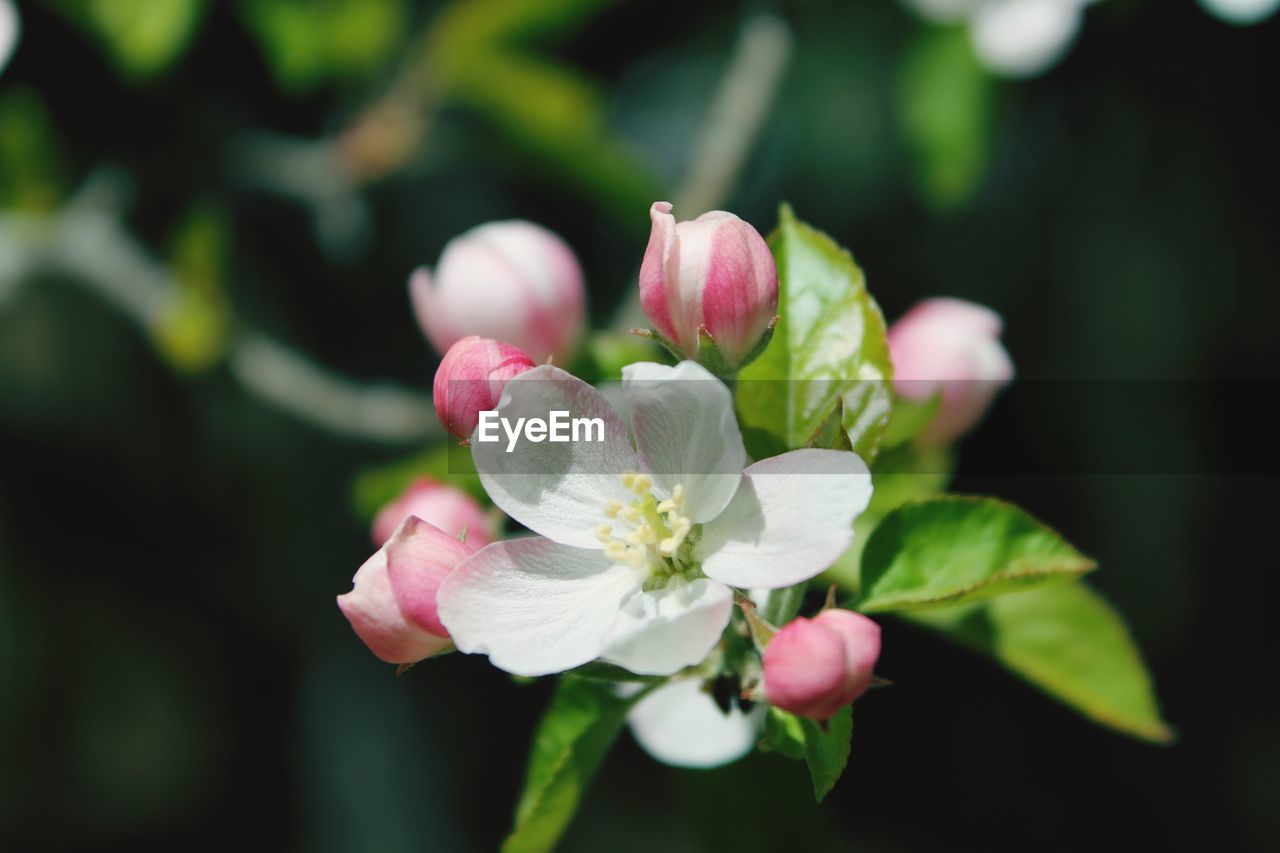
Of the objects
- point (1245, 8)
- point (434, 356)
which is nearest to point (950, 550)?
point (1245, 8)

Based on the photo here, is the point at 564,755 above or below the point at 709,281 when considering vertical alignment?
below

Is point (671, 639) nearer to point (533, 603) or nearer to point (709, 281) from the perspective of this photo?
point (533, 603)

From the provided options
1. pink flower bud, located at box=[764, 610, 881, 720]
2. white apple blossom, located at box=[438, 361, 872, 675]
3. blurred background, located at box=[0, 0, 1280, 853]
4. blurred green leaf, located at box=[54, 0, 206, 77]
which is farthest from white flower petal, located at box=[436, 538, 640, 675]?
blurred green leaf, located at box=[54, 0, 206, 77]

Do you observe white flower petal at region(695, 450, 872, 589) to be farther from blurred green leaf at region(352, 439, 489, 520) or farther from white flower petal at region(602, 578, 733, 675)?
blurred green leaf at region(352, 439, 489, 520)

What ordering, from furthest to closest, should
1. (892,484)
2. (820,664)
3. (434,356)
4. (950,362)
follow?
(434,356) → (892,484) → (950,362) → (820,664)

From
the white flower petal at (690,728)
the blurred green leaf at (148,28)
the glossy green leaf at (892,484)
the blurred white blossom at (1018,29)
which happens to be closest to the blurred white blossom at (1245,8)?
the blurred white blossom at (1018,29)

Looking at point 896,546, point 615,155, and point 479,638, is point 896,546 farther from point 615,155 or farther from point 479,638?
point 615,155
